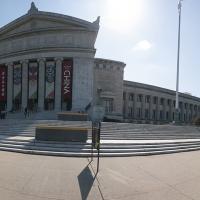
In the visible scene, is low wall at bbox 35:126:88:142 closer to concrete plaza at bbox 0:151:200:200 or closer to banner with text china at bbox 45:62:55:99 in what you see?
concrete plaza at bbox 0:151:200:200

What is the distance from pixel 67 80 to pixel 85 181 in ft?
110

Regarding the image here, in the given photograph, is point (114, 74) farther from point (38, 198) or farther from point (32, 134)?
point (38, 198)

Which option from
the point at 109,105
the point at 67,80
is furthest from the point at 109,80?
the point at 67,80

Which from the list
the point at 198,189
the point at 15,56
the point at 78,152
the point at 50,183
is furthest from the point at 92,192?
the point at 15,56

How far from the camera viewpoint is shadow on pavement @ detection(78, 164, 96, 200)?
9.06 m

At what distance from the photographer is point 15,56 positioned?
4750 centimetres

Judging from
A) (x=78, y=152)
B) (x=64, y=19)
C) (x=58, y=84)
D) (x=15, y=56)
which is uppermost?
(x=64, y=19)

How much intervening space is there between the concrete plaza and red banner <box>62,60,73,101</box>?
92.1 feet

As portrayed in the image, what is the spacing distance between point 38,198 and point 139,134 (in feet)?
57.9

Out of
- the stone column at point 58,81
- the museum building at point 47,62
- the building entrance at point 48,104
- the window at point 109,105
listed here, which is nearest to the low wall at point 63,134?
the museum building at point 47,62

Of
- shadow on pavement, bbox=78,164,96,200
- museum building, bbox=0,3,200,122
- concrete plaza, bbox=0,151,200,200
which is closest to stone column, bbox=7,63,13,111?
museum building, bbox=0,3,200,122

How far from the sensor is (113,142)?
20.1 metres

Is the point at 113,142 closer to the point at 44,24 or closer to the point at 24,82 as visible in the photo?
the point at 24,82

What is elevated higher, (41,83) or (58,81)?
(58,81)
